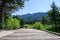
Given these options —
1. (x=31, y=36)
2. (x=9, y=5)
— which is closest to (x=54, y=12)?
(x=9, y=5)

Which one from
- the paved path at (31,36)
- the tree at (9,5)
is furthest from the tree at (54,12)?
the paved path at (31,36)

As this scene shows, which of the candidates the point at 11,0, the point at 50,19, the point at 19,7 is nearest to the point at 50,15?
the point at 50,19

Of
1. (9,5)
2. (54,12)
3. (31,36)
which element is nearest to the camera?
(31,36)

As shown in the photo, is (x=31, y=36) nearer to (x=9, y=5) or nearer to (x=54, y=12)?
(x=9, y=5)

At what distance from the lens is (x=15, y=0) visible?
39156mm

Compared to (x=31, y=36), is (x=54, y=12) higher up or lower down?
higher up

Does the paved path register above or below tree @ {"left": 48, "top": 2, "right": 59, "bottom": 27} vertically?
below

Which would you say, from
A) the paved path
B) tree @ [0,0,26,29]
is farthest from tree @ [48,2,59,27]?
the paved path

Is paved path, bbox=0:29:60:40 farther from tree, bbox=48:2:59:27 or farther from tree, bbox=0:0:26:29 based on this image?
tree, bbox=48:2:59:27

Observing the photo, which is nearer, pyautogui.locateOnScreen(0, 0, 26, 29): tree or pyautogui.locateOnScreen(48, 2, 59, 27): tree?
pyautogui.locateOnScreen(0, 0, 26, 29): tree

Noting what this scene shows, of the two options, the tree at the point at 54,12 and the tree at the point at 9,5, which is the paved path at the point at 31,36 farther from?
the tree at the point at 54,12

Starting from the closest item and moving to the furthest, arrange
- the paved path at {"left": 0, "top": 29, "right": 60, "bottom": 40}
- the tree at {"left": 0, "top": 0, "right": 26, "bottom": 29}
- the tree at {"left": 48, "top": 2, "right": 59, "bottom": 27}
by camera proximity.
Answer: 1. the paved path at {"left": 0, "top": 29, "right": 60, "bottom": 40}
2. the tree at {"left": 0, "top": 0, "right": 26, "bottom": 29}
3. the tree at {"left": 48, "top": 2, "right": 59, "bottom": 27}

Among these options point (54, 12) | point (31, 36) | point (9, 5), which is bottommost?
point (31, 36)

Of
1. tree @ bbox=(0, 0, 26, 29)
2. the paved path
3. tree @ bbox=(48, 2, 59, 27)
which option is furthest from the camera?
tree @ bbox=(48, 2, 59, 27)
